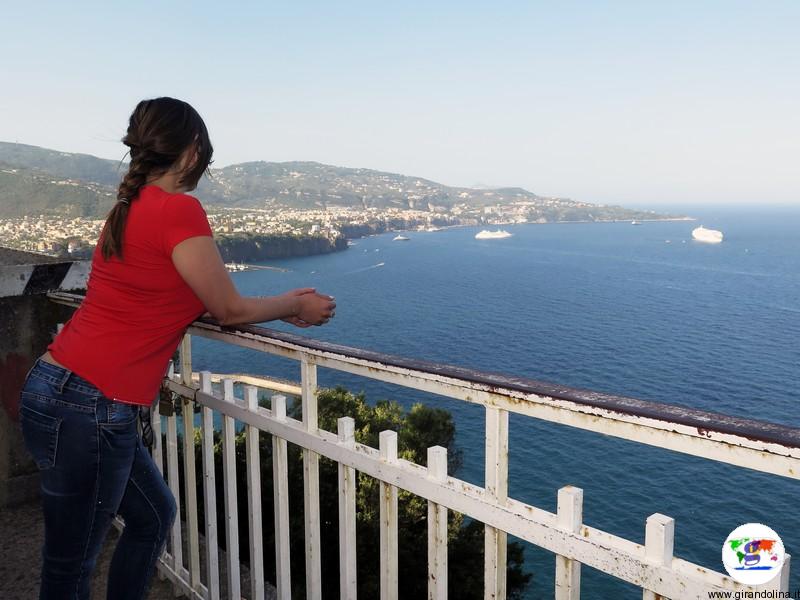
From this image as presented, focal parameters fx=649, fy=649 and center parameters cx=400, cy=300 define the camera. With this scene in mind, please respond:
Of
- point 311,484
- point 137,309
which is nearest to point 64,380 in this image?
point 137,309

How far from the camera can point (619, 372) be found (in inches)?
1714

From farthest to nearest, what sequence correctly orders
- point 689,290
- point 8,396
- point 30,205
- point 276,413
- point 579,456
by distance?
point 30,205, point 689,290, point 579,456, point 8,396, point 276,413

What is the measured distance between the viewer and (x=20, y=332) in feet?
11.1

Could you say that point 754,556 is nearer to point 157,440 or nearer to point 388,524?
point 388,524

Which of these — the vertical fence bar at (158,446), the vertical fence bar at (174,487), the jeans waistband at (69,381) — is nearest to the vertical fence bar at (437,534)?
the jeans waistband at (69,381)

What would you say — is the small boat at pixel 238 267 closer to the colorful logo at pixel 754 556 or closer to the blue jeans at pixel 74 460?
the blue jeans at pixel 74 460

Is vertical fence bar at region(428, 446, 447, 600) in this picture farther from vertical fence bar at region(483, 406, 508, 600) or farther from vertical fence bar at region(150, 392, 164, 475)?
vertical fence bar at region(150, 392, 164, 475)

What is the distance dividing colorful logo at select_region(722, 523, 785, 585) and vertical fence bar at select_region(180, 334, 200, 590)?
192 centimetres

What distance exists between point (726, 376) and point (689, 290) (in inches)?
1257

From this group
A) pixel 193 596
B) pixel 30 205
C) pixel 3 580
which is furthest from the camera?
pixel 30 205

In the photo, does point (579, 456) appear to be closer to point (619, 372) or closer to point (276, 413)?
point (619, 372)

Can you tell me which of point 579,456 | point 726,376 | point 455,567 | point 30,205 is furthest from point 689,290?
point 30,205

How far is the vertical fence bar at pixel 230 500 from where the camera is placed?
2.35 metres

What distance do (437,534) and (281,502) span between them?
2.47ft
